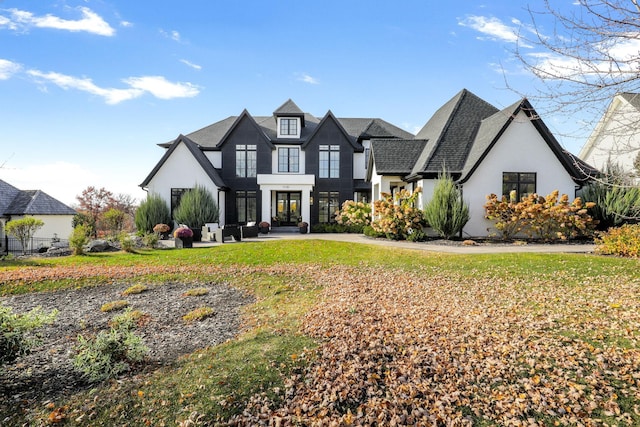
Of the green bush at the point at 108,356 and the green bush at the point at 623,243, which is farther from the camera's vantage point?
the green bush at the point at 623,243

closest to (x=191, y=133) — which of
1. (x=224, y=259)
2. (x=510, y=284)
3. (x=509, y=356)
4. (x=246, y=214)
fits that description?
(x=246, y=214)

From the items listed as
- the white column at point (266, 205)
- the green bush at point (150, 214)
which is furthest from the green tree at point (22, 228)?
the white column at point (266, 205)

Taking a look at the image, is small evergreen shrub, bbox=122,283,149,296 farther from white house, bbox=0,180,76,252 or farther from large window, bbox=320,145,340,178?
white house, bbox=0,180,76,252

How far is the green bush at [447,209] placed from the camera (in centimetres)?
1596

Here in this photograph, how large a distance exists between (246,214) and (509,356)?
72.2ft

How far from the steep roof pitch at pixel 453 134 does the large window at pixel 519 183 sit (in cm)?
225

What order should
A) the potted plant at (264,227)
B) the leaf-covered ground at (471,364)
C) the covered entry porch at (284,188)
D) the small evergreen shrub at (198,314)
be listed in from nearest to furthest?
the leaf-covered ground at (471,364) → the small evergreen shrub at (198,314) → the potted plant at (264,227) → the covered entry porch at (284,188)

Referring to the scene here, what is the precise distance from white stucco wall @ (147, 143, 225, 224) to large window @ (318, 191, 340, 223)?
788cm

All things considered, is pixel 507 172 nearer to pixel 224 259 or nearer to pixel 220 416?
pixel 224 259

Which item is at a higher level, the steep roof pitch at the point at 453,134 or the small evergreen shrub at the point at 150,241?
the steep roof pitch at the point at 453,134

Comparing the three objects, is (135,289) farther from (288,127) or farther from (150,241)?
(288,127)

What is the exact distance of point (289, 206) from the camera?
26.6 meters

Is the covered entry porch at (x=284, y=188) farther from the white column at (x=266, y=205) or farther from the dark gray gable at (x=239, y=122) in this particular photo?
the dark gray gable at (x=239, y=122)

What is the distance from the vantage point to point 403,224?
17000 mm
